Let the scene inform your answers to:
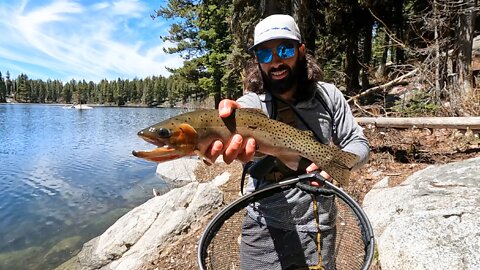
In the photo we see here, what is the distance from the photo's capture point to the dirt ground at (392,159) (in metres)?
6.30

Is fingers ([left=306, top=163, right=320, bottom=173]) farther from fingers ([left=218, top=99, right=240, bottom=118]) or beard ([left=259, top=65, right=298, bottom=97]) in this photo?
fingers ([left=218, top=99, right=240, bottom=118])

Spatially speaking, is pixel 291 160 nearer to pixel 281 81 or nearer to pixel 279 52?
pixel 281 81

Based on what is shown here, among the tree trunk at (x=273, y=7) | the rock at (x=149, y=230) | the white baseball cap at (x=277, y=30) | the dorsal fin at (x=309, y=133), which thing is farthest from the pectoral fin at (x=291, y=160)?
the tree trunk at (x=273, y=7)

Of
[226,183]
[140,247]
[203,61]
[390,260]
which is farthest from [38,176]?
[203,61]

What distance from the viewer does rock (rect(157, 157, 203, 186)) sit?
1472 centimetres

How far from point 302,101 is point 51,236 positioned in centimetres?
1021

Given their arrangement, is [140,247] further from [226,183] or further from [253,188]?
[253,188]

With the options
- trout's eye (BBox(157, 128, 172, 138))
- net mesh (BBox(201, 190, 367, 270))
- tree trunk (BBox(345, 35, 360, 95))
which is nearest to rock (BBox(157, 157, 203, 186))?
tree trunk (BBox(345, 35, 360, 95))

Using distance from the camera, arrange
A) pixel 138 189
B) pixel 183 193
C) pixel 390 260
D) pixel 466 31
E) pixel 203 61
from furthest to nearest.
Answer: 1. pixel 203 61
2. pixel 138 189
3. pixel 466 31
4. pixel 183 193
5. pixel 390 260

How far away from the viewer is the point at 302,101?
2.86m

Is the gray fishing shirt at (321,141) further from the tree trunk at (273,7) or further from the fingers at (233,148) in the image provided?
the tree trunk at (273,7)

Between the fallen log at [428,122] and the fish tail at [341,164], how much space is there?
20.0ft

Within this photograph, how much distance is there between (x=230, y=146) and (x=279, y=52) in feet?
2.75

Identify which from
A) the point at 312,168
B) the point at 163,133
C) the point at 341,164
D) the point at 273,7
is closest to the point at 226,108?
the point at 163,133
